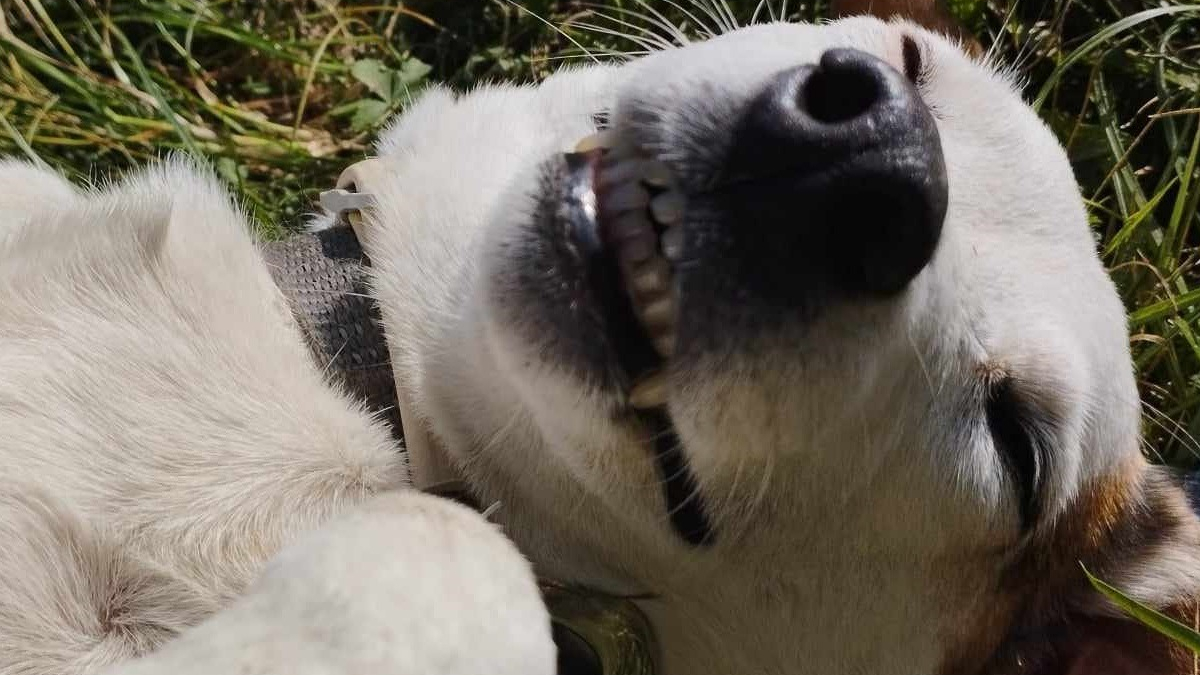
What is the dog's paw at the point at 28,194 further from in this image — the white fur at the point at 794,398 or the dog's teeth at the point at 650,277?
the dog's teeth at the point at 650,277

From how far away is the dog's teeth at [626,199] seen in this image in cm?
192

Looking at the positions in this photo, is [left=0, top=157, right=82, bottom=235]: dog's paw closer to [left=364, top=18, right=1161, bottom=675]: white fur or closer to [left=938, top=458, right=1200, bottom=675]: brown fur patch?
[left=364, top=18, right=1161, bottom=675]: white fur

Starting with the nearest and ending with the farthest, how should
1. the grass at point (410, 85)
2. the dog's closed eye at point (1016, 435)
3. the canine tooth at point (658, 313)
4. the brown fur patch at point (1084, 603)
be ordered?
the canine tooth at point (658, 313) → the dog's closed eye at point (1016, 435) → the brown fur patch at point (1084, 603) → the grass at point (410, 85)

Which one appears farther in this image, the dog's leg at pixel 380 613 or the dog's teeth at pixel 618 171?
the dog's teeth at pixel 618 171

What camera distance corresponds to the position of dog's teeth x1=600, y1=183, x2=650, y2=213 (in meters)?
1.92

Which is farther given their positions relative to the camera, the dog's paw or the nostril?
the dog's paw

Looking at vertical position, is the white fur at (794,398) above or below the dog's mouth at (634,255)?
below

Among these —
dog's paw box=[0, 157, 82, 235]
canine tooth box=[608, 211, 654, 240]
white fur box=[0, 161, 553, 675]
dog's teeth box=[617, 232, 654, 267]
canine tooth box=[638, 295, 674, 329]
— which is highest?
canine tooth box=[608, 211, 654, 240]

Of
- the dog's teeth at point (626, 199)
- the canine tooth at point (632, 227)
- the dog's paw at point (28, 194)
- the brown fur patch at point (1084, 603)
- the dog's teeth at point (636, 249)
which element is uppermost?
the dog's teeth at point (626, 199)

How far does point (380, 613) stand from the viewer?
1.64m

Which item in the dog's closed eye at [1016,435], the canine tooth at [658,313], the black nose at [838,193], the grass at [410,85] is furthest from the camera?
the grass at [410,85]

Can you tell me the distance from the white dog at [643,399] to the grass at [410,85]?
4.21 feet

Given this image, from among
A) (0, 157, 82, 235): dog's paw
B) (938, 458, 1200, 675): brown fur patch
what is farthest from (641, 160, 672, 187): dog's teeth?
(0, 157, 82, 235): dog's paw

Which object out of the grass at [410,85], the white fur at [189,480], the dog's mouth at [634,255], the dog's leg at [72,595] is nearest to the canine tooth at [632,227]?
the dog's mouth at [634,255]
